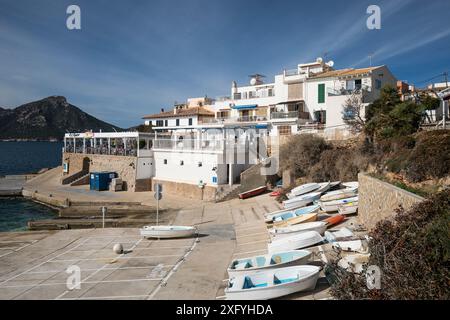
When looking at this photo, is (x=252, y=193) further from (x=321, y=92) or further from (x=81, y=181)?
(x=81, y=181)

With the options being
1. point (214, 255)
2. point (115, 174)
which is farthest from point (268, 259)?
point (115, 174)

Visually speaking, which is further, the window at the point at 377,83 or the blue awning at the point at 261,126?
the blue awning at the point at 261,126

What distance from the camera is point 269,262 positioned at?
11180 mm

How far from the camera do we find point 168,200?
29.8m

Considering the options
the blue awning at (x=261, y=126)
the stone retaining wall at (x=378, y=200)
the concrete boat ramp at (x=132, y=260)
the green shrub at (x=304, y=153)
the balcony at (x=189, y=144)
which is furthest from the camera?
the blue awning at (x=261, y=126)

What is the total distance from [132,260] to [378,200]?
10731mm

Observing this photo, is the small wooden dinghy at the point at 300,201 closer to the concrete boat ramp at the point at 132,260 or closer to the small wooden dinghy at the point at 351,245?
the concrete boat ramp at the point at 132,260

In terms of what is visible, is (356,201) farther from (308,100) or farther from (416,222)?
(308,100)

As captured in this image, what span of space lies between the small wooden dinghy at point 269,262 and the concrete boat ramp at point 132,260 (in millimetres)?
823

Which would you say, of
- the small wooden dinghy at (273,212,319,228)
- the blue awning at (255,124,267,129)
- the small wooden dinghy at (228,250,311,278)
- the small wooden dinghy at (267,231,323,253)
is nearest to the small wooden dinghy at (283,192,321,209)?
the small wooden dinghy at (273,212,319,228)

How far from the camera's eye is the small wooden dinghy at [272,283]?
8969 mm

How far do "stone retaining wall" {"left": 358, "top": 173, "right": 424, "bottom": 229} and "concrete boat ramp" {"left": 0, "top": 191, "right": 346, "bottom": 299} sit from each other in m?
2.96

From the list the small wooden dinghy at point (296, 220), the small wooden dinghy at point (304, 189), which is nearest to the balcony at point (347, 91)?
the small wooden dinghy at point (304, 189)
